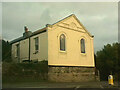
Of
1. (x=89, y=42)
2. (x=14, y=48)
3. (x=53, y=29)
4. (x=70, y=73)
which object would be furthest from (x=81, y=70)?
(x=14, y=48)

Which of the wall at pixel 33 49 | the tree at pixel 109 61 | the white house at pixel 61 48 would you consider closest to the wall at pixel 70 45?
the white house at pixel 61 48

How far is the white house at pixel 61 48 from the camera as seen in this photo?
69.4ft

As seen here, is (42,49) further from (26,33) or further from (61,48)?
(26,33)

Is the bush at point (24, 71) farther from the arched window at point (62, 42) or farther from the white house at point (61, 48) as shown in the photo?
the arched window at point (62, 42)

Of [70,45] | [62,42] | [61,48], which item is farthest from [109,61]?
[61,48]

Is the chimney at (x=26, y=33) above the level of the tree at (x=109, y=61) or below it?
above

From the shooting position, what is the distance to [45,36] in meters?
21.3

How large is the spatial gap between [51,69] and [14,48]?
32.1 ft

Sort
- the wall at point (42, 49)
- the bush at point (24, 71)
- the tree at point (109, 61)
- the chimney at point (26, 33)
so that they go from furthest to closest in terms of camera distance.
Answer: the tree at point (109, 61), the chimney at point (26, 33), the wall at point (42, 49), the bush at point (24, 71)

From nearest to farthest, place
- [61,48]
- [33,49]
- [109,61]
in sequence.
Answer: [61,48] → [33,49] → [109,61]

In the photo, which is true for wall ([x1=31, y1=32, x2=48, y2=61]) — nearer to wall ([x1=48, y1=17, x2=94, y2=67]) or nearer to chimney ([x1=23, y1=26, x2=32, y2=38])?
wall ([x1=48, y1=17, x2=94, y2=67])

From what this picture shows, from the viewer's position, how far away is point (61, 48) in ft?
74.5

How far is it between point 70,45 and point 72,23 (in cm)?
343

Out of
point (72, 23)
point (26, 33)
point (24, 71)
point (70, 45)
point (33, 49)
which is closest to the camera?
point (24, 71)
